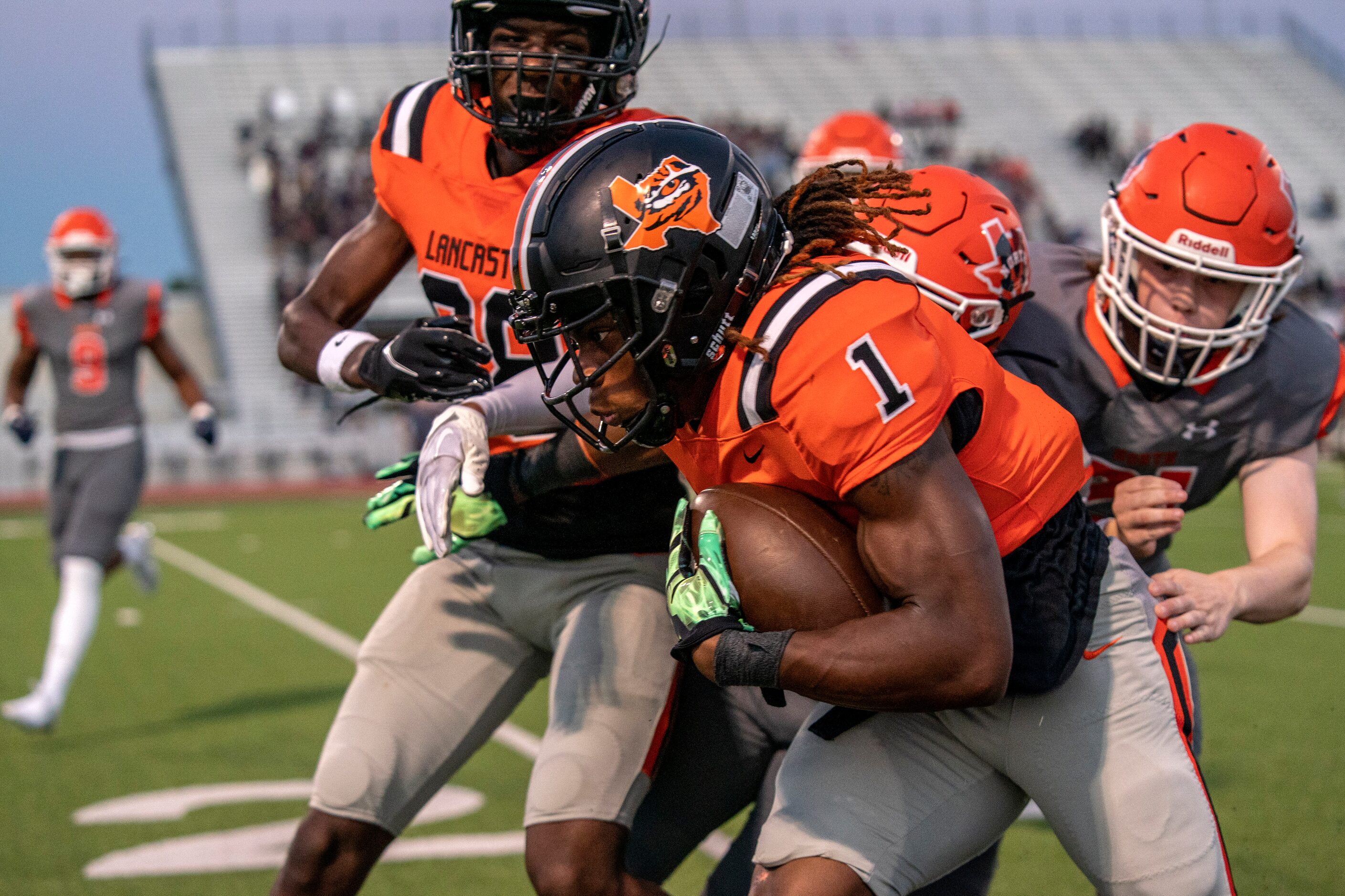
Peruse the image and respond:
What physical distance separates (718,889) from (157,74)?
29.1 meters

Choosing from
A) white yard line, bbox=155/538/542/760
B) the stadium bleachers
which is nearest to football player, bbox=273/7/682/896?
white yard line, bbox=155/538/542/760

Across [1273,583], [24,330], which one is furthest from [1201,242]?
[24,330]

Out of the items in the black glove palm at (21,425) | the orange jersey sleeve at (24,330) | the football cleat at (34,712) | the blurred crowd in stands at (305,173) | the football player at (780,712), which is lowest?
the blurred crowd in stands at (305,173)

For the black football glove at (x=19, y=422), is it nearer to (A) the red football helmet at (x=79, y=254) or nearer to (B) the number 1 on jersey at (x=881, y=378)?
(A) the red football helmet at (x=79, y=254)

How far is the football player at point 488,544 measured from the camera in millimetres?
2658

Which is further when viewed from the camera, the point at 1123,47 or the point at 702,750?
the point at 1123,47

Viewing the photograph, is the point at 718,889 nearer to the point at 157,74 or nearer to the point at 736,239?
the point at 736,239

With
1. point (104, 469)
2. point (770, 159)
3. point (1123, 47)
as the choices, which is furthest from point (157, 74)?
point (104, 469)

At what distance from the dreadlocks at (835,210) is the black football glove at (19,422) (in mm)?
5521

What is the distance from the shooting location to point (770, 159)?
1010 inches

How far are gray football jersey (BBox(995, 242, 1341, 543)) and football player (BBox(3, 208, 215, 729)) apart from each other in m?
4.41

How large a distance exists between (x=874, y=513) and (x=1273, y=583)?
106 centimetres

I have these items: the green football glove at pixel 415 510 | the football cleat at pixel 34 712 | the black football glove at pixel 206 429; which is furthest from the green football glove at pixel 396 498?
the black football glove at pixel 206 429

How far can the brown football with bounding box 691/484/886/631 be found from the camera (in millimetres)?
2057
